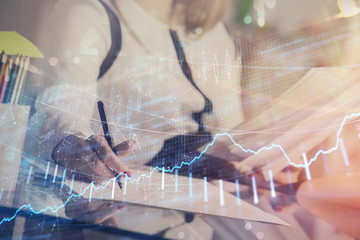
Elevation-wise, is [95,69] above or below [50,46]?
below

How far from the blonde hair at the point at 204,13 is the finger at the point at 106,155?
75cm

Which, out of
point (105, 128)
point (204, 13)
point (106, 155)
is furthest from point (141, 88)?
point (204, 13)

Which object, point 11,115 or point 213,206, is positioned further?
point 11,115

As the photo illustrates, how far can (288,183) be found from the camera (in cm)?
98

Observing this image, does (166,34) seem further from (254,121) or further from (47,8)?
(47,8)

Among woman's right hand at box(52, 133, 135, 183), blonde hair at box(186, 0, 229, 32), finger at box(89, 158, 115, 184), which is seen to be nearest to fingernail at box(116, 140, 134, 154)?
woman's right hand at box(52, 133, 135, 183)

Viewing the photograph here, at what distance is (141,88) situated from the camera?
52.7 inches

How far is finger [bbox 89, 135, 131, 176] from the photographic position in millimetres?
1234

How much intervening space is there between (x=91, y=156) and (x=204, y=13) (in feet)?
3.13

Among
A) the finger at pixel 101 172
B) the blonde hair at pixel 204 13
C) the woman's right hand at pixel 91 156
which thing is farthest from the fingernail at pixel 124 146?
the blonde hair at pixel 204 13

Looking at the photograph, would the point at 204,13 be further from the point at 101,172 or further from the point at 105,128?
the point at 101,172

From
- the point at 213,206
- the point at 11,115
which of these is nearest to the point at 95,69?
the point at 11,115

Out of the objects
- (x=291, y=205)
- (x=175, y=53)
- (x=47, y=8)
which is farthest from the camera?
(x=47, y=8)

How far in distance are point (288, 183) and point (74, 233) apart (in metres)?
0.95
